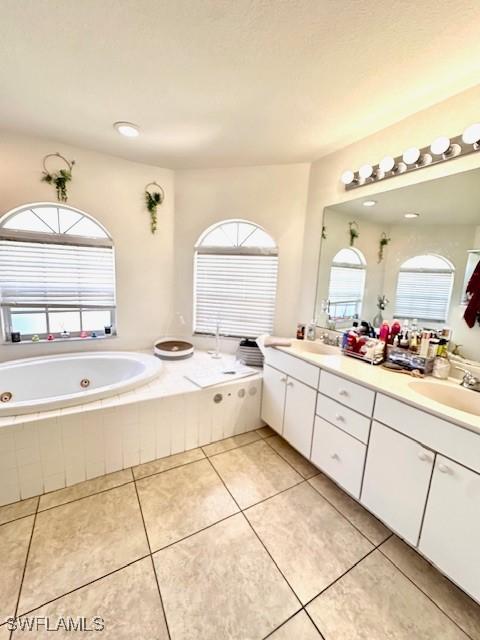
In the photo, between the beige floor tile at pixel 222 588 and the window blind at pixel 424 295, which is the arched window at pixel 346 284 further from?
the beige floor tile at pixel 222 588

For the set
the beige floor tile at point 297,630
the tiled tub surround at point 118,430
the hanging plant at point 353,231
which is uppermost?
the hanging plant at point 353,231

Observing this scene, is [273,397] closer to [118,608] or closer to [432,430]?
[432,430]

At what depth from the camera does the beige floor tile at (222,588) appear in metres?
1.07

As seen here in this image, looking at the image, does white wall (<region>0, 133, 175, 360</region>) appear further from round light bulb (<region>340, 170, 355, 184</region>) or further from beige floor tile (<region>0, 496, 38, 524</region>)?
round light bulb (<region>340, 170, 355, 184</region>)

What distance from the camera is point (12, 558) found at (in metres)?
1.29

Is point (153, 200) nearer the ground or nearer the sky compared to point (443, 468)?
nearer the sky

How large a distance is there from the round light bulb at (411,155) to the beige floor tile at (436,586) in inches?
89.8

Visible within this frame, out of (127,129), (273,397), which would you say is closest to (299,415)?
(273,397)

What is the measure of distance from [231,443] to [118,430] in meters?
0.93

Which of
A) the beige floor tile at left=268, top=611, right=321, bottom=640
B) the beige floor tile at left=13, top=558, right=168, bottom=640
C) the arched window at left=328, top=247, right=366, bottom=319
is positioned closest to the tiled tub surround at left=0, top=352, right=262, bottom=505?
the beige floor tile at left=13, top=558, right=168, bottom=640

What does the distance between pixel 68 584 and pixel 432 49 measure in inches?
118

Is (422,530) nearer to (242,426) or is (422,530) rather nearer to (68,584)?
(242,426)

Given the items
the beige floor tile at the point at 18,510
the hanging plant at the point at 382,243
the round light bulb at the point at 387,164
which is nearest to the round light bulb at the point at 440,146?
the round light bulb at the point at 387,164

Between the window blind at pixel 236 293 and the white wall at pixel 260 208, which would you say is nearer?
the white wall at pixel 260 208
